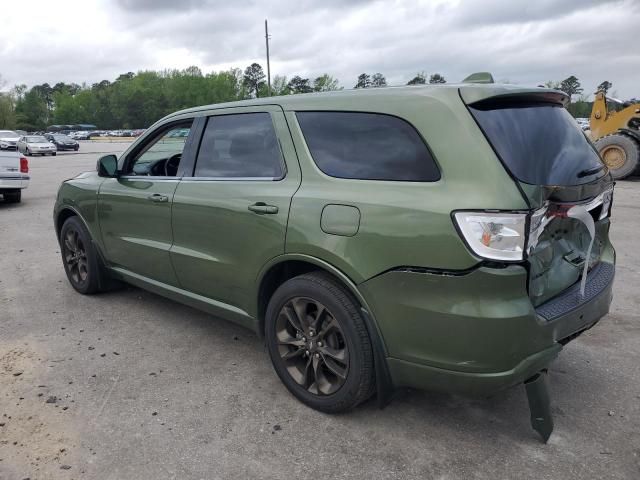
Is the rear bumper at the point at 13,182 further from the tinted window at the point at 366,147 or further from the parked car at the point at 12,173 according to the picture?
the tinted window at the point at 366,147

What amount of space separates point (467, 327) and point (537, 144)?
942 mm

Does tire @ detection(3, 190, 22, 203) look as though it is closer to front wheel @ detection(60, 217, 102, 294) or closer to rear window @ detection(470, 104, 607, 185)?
front wheel @ detection(60, 217, 102, 294)

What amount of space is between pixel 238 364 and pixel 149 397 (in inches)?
25.5

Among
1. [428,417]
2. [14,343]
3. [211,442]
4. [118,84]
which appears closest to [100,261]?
[14,343]

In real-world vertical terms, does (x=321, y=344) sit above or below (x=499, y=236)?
below

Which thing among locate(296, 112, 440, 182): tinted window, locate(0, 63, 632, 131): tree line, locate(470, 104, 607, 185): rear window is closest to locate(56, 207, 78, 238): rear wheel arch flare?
locate(296, 112, 440, 182): tinted window

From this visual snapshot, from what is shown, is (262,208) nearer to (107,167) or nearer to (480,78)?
(480,78)

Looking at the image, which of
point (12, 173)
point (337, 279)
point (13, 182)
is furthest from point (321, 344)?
point (12, 173)

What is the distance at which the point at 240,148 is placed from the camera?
3453 mm

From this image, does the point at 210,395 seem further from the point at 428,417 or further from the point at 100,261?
the point at 100,261

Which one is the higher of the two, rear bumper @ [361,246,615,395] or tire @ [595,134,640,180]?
tire @ [595,134,640,180]

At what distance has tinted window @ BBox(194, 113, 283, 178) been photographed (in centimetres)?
324

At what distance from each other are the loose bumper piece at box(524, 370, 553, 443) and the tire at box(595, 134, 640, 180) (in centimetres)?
1305

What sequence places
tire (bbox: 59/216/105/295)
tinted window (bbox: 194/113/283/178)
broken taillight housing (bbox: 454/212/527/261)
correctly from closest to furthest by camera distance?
broken taillight housing (bbox: 454/212/527/261), tinted window (bbox: 194/113/283/178), tire (bbox: 59/216/105/295)
